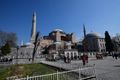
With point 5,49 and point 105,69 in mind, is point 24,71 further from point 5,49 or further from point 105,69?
point 5,49

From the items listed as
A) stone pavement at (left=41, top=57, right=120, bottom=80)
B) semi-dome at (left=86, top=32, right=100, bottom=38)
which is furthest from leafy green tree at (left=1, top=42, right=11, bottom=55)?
semi-dome at (left=86, top=32, right=100, bottom=38)

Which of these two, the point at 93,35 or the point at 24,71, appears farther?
the point at 93,35

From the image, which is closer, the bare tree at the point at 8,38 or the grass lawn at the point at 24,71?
the grass lawn at the point at 24,71

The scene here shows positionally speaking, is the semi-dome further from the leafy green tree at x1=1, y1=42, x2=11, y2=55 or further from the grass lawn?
the grass lawn

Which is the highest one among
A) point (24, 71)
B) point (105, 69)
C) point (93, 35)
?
point (93, 35)

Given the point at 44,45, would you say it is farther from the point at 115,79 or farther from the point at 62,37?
the point at 115,79

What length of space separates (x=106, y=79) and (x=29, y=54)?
53.4m

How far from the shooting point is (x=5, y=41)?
180 feet

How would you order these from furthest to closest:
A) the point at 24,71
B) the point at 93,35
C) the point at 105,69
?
1. the point at 93,35
2. the point at 24,71
3. the point at 105,69

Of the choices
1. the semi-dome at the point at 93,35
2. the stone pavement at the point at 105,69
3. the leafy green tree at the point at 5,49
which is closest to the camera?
the stone pavement at the point at 105,69

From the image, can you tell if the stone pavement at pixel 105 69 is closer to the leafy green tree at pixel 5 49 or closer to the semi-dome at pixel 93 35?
the leafy green tree at pixel 5 49

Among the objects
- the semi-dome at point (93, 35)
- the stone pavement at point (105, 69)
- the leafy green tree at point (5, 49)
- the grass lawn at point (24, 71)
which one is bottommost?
the grass lawn at point (24, 71)

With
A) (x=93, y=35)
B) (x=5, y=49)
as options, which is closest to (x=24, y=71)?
(x=5, y=49)

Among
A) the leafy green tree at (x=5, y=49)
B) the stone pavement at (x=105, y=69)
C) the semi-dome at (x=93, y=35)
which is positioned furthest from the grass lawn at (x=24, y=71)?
the semi-dome at (x=93, y=35)
